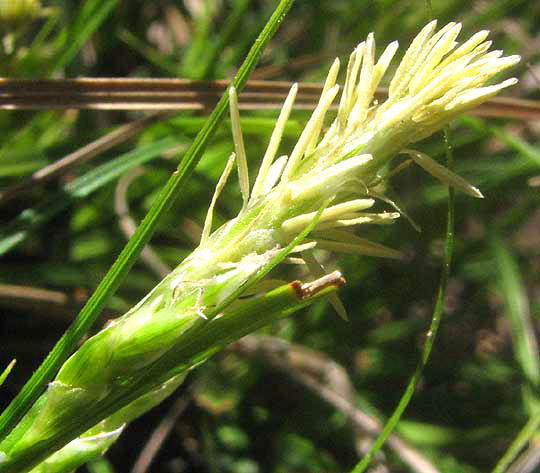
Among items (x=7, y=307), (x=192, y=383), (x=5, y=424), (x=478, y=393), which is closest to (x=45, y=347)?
(x=7, y=307)

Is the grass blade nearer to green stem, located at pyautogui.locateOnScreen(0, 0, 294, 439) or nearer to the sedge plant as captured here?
the sedge plant

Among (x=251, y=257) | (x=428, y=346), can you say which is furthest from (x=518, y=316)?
(x=251, y=257)

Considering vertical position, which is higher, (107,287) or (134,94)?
(134,94)

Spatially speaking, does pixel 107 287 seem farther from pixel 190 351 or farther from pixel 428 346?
pixel 428 346

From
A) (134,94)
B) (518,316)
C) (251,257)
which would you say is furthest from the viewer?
(518,316)

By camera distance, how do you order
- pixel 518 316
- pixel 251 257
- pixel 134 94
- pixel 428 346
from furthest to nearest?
pixel 518 316, pixel 134 94, pixel 428 346, pixel 251 257

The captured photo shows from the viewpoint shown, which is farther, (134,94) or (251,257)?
(134,94)

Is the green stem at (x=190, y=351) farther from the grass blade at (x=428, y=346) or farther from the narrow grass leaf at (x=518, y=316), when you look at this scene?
the narrow grass leaf at (x=518, y=316)

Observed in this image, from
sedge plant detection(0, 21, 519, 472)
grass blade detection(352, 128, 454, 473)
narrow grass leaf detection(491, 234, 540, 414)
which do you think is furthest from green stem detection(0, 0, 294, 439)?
narrow grass leaf detection(491, 234, 540, 414)

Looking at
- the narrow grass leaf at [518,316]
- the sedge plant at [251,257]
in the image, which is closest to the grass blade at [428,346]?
the sedge plant at [251,257]
